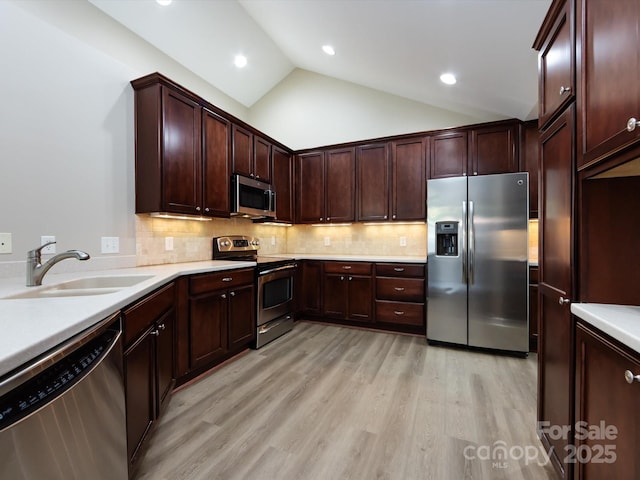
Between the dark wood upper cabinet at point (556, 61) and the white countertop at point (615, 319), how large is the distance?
0.88 metres

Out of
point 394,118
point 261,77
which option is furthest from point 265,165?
point 394,118

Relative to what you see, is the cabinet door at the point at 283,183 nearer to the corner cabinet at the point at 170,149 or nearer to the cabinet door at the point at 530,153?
the corner cabinet at the point at 170,149

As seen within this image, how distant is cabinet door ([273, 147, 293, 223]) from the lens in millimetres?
3961

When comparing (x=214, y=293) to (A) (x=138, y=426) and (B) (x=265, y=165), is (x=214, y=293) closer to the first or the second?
(A) (x=138, y=426)

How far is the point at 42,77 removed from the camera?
1924 mm

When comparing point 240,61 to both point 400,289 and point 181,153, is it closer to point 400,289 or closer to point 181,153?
point 181,153

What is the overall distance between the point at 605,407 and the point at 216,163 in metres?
3.10

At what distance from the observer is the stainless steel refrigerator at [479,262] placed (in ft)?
9.30

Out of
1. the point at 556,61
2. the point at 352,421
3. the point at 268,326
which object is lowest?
the point at 352,421

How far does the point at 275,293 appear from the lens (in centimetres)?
327

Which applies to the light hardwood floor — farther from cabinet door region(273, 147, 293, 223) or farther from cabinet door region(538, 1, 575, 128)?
cabinet door region(273, 147, 293, 223)

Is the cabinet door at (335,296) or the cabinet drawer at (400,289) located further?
→ the cabinet door at (335,296)

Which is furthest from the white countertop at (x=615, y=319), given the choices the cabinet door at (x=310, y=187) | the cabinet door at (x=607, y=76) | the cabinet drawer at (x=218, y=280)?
the cabinet door at (x=310, y=187)

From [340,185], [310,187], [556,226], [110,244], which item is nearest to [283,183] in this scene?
[310,187]
